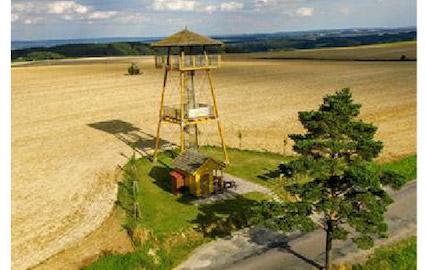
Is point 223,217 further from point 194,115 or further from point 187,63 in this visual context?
point 187,63

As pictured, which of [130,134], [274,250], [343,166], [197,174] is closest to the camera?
[343,166]

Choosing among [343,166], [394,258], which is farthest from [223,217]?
[343,166]

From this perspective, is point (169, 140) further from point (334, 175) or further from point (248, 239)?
point (334, 175)

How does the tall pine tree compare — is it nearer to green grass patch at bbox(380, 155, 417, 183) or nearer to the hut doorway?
the hut doorway

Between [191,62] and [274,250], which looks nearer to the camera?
[274,250]

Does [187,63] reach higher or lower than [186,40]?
lower
